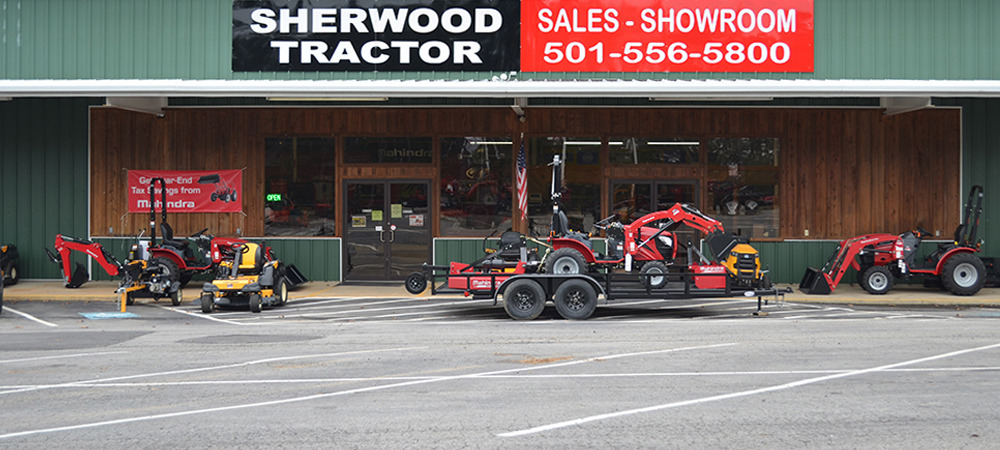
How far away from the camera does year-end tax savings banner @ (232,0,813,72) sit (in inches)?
754

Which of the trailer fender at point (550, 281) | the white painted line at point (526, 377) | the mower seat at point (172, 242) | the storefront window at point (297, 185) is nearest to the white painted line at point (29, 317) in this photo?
the mower seat at point (172, 242)

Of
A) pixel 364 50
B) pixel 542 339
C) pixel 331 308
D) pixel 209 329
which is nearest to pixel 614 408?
pixel 542 339

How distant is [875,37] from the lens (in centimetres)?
1914

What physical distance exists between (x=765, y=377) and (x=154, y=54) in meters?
14.9

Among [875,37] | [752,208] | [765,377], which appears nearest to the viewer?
[765,377]

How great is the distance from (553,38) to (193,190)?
8960 millimetres

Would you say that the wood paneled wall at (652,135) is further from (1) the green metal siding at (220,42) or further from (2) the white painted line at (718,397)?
(2) the white painted line at (718,397)

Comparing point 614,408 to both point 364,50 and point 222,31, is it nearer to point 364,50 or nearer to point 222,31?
point 364,50

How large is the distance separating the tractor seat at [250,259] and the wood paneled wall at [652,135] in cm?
444

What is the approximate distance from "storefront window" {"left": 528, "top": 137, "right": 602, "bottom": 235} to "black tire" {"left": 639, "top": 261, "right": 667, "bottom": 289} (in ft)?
17.3

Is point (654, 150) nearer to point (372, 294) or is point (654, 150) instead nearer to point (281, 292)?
point (372, 294)

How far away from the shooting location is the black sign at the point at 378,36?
757 inches

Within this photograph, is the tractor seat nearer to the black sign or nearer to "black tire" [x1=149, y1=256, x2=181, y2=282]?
"black tire" [x1=149, y1=256, x2=181, y2=282]

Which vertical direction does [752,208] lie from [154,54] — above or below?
below
